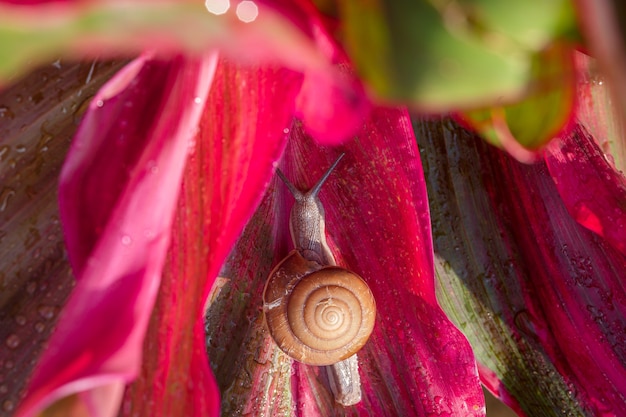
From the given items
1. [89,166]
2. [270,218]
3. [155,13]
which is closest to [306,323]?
[270,218]

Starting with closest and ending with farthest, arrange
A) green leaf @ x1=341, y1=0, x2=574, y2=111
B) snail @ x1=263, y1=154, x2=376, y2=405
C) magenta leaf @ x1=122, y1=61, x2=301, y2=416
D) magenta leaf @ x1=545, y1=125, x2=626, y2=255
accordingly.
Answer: green leaf @ x1=341, y1=0, x2=574, y2=111 → magenta leaf @ x1=122, y1=61, x2=301, y2=416 → magenta leaf @ x1=545, y1=125, x2=626, y2=255 → snail @ x1=263, y1=154, x2=376, y2=405

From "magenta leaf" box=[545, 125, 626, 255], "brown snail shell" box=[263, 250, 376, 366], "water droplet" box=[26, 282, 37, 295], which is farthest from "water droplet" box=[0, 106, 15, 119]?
"magenta leaf" box=[545, 125, 626, 255]

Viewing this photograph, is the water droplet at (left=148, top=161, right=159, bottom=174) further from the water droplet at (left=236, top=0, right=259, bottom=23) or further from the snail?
the snail

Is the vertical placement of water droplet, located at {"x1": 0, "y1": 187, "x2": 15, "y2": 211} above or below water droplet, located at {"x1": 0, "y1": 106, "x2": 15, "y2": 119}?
below

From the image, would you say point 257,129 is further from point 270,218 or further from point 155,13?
point 270,218

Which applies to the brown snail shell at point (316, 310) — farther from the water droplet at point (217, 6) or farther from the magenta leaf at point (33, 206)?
the water droplet at point (217, 6)

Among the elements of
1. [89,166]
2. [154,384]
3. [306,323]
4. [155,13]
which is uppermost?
[155,13]

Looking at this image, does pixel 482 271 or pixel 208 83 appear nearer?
pixel 208 83
